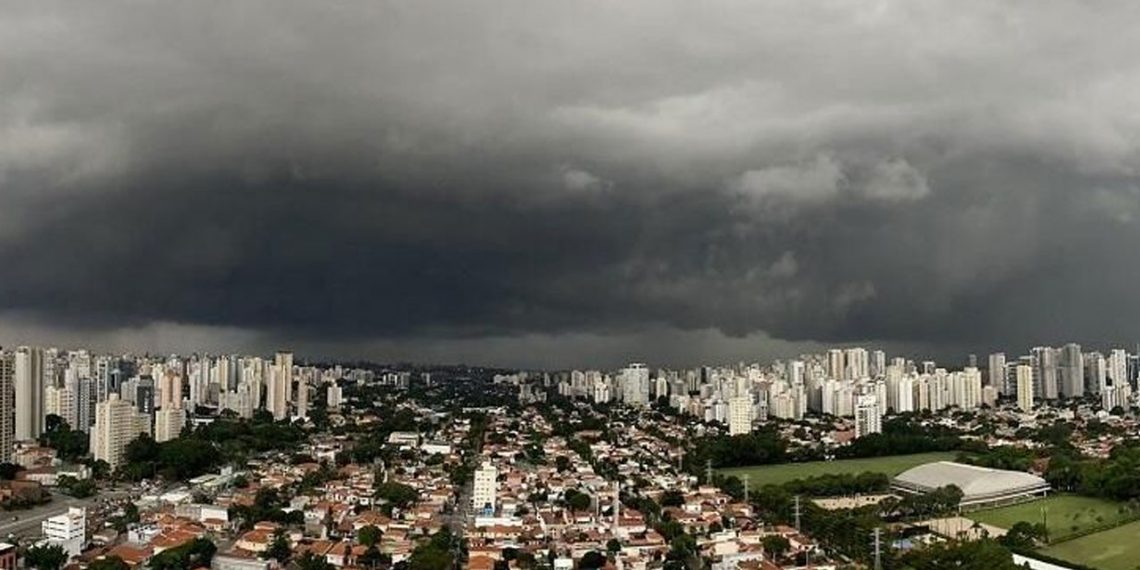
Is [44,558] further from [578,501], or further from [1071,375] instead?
[1071,375]

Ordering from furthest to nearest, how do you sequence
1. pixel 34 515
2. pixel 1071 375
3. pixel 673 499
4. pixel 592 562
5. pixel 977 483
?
pixel 1071 375
pixel 977 483
pixel 673 499
pixel 34 515
pixel 592 562

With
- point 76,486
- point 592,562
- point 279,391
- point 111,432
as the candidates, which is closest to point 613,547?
point 592,562

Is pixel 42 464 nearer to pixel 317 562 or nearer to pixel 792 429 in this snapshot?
pixel 317 562

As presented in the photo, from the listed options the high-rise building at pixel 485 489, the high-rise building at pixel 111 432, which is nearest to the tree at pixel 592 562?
the high-rise building at pixel 485 489

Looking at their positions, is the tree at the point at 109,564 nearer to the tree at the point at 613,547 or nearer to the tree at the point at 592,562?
the tree at the point at 592,562

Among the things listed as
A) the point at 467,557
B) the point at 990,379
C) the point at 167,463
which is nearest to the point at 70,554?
the point at 467,557

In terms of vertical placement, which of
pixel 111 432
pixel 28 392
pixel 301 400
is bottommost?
pixel 301 400
